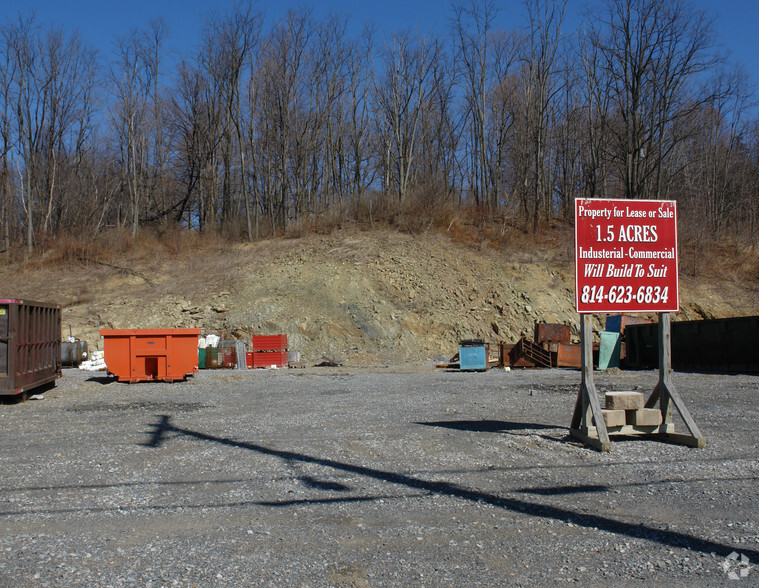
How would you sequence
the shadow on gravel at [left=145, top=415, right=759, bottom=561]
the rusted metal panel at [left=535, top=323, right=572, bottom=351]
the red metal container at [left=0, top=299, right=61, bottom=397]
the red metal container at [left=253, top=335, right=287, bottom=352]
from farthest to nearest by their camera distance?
1. the rusted metal panel at [left=535, top=323, right=572, bottom=351]
2. the red metal container at [left=253, top=335, right=287, bottom=352]
3. the red metal container at [left=0, top=299, right=61, bottom=397]
4. the shadow on gravel at [left=145, top=415, right=759, bottom=561]

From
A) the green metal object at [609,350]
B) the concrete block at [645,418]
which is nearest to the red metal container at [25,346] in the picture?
the concrete block at [645,418]

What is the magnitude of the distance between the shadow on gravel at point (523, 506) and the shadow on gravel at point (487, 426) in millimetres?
3024

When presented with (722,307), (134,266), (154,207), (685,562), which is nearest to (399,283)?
(134,266)

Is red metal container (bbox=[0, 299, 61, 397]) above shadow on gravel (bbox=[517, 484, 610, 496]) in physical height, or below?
above

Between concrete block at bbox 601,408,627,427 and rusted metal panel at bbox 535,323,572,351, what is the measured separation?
16.8 metres

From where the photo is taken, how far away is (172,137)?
159ft

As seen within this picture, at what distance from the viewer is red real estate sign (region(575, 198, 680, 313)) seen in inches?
359

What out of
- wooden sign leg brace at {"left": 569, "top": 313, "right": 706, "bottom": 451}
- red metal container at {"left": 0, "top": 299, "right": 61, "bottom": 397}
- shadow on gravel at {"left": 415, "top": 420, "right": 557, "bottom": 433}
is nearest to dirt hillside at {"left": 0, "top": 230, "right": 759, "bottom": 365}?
red metal container at {"left": 0, "top": 299, "right": 61, "bottom": 397}

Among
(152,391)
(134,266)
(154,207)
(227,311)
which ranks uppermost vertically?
(154,207)

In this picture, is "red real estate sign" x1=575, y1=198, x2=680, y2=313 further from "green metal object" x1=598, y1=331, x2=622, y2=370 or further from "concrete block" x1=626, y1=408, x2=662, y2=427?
"green metal object" x1=598, y1=331, x2=622, y2=370

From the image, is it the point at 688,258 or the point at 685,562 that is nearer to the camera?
the point at 685,562

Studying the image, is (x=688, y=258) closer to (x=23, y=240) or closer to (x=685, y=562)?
(x=685, y=562)

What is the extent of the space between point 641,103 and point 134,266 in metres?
31.3

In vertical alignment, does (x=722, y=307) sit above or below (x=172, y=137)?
below
